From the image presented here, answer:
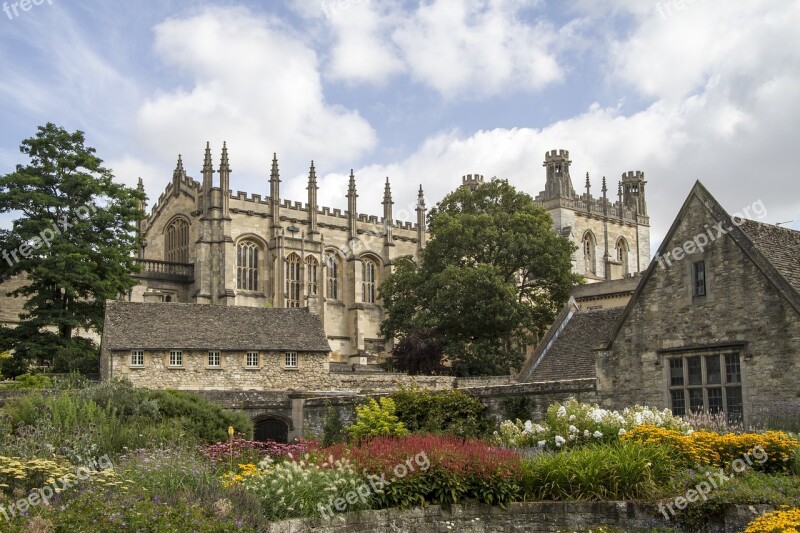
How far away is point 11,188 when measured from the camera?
47.3 meters

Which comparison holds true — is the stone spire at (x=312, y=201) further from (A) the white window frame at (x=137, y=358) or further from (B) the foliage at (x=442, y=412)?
(B) the foliage at (x=442, y=412)

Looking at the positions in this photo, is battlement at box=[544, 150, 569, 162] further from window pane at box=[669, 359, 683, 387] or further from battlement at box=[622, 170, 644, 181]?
window pane at box=[669, 359, 683, 387]

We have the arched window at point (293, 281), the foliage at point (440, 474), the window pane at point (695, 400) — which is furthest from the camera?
the arched window at point (293, 281)

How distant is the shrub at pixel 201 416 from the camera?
83.1 feet

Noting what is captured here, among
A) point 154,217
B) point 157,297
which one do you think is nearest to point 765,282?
point 157,297

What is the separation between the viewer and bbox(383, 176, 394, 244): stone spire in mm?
77312

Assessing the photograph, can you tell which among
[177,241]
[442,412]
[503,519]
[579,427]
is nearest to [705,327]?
[579,427]

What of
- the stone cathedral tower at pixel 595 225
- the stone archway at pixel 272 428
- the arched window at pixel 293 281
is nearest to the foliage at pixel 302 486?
the stone archway at pixel 272 428

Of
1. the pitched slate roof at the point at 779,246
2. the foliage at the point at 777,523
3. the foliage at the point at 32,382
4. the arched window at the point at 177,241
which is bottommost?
the foliage at the point at 777,523

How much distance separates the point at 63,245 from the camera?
1793 inches

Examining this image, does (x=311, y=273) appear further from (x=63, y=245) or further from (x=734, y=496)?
(x=734, y=496)

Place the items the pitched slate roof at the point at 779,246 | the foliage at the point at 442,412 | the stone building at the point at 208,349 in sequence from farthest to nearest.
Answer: the stone building at the point at 208,349
the foliage at the point at 442,412
the pitched slate roof at the point at 779,246

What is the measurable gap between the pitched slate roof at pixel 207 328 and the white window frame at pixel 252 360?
1.05 ft

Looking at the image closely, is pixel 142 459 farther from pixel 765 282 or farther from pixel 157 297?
pixel 157 297
